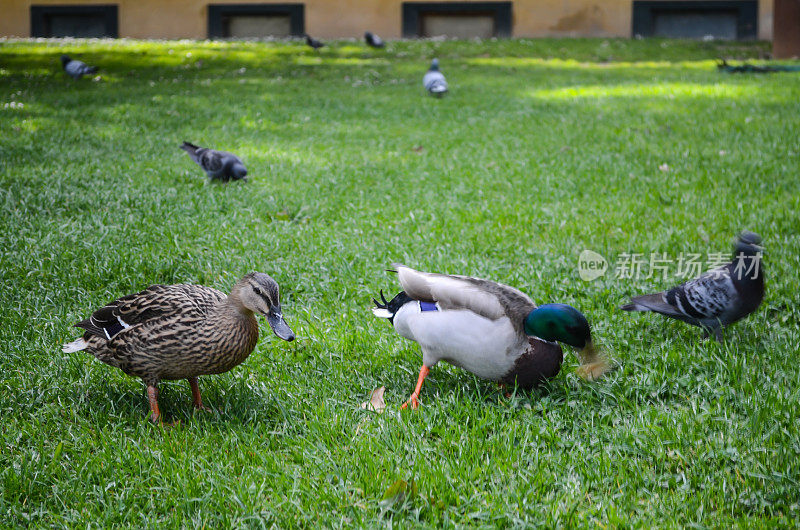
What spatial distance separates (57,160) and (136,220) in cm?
242

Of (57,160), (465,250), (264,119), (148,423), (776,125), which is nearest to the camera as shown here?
(148,423)

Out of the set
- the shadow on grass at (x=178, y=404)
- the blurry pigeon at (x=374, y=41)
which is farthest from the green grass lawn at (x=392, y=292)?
the blurry pigeon at (x=374, y=41)

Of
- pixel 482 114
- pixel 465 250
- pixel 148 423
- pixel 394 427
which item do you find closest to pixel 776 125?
pixel 482 114

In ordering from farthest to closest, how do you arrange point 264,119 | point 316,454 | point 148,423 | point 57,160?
point 264,119 → point 57,160 → point 148,423 → point 316,454

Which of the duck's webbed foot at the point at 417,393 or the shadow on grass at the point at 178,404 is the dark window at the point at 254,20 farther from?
the duck's webbed foot at the point at 417,393

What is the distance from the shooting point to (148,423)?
2.93 metres

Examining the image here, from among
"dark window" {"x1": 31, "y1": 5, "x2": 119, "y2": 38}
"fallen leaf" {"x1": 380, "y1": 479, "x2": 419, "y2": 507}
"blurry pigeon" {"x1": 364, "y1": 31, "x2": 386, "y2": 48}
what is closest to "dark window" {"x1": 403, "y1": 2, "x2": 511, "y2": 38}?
"blurry pigeon" {"x1": 364, "y1": 31, "x2": 386, "y2": 48}

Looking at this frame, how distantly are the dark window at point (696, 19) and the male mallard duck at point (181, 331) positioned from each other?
18571 millimetres

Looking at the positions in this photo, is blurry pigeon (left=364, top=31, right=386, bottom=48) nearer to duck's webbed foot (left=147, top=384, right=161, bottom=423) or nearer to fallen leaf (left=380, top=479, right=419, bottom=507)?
duck's webbed foot (left=147, top=384, right=161, bottom=423)

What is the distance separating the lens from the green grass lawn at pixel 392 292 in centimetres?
251

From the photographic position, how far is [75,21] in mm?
20406

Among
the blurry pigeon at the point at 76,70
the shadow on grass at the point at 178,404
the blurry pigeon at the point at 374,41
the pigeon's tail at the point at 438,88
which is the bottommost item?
the shadow on grass at the point at 178,404

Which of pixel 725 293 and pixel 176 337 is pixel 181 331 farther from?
pixel 725 293

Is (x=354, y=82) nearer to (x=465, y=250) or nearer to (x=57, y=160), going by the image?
(x=57, y=160)
